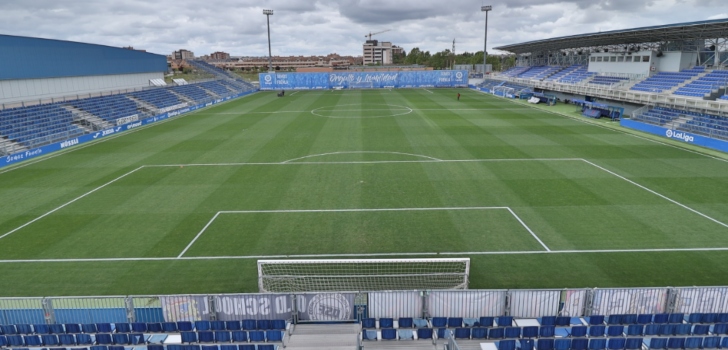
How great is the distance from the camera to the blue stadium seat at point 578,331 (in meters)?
10.8

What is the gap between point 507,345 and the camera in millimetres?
10062

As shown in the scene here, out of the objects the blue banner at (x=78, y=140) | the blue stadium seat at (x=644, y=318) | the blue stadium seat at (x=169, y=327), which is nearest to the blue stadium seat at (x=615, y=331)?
the blue stadium seat at (x=644, y=318)

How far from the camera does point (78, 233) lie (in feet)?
61.3

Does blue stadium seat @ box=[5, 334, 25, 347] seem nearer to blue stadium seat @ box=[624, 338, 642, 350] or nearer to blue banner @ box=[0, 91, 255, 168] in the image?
blue stadium seat @ box=[624, 338, 642, 350]

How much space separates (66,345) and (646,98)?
49.9 metres

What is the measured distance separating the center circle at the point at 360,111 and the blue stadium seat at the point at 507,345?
142 ft

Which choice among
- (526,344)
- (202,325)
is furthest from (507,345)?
(202,325)

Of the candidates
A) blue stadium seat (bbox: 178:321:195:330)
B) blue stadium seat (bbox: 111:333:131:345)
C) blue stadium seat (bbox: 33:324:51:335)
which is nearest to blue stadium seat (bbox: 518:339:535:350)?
blue stadium seat (bbox: 178:321:195:330)

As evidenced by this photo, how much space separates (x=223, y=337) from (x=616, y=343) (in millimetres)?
9402

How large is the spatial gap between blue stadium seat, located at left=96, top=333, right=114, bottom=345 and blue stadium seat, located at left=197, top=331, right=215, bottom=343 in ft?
6.93

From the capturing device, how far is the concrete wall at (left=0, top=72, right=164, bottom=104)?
42.9m

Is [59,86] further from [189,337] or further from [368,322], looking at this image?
[368,322]

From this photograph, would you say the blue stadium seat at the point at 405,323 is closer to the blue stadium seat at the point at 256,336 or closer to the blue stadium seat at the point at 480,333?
the blue stadium seat at the point at 480,333

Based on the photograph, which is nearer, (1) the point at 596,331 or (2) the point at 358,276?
(1) the point at 596,331
